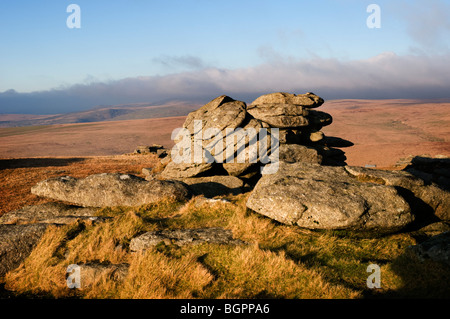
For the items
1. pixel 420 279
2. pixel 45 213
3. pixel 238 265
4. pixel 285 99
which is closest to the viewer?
pixel 420 279

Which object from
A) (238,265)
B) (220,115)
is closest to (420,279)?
(238,265)

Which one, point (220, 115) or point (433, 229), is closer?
point (433, 229)

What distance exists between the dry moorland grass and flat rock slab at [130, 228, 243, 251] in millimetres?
328

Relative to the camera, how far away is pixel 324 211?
12.0 metres

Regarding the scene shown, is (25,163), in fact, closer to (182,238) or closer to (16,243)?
(16,243)

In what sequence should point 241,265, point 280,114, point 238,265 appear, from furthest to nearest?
point 280,114 → point 238,265 → point 241,265

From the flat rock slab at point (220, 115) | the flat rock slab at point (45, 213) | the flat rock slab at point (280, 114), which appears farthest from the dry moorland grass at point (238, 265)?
the flat rock slab at point (280, 114)

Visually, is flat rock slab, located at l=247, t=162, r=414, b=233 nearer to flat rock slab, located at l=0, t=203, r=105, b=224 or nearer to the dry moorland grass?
the dry moorland grass

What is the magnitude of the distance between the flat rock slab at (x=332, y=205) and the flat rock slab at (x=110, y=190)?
7.57 meters

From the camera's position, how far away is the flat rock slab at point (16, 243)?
1092cm

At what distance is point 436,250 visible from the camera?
954 cm

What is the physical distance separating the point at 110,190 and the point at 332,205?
1407cm

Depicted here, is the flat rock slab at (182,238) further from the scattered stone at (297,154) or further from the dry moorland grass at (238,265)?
the scattered stone at (297,154)
